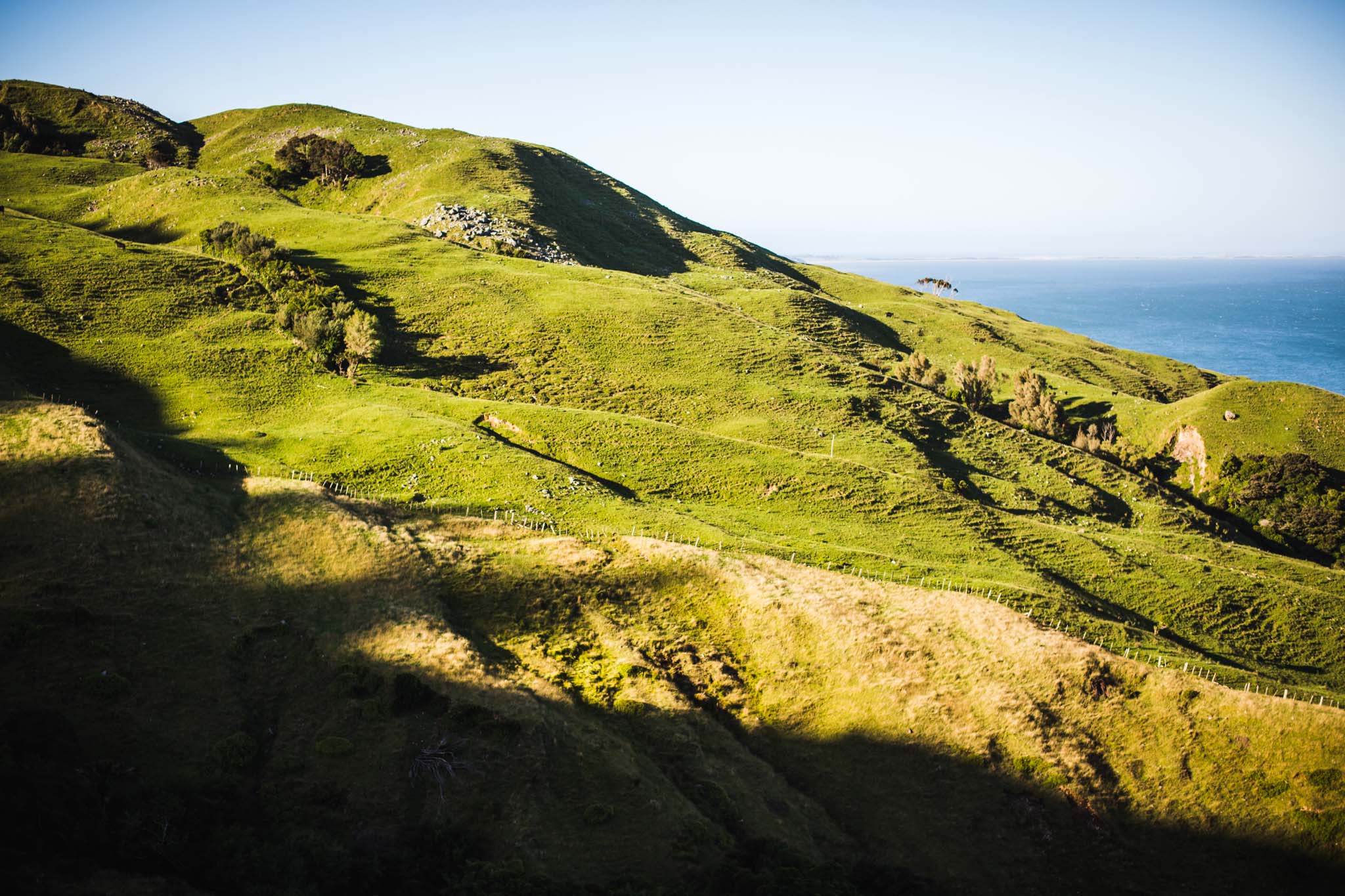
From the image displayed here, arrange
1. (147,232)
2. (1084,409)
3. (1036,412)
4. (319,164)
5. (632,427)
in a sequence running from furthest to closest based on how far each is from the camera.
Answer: (319,164), (1084,409), (1036,412), (147,232), (632,427)

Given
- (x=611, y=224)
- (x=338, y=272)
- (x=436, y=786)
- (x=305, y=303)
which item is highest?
(x=611, y=224)

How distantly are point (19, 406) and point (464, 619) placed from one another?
26450 millimetres

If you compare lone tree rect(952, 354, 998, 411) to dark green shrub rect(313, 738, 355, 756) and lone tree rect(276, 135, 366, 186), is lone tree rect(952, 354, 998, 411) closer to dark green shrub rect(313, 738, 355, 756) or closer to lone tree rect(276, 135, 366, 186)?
dark green shrub rect(313, 738, 355, 756)

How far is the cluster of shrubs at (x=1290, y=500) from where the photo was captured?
7969cm

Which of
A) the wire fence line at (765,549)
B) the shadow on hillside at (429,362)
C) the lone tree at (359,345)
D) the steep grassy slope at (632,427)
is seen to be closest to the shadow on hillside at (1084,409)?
the steep grassy slope at (632,427)

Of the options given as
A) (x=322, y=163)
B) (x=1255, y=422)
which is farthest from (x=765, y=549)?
A: (x=322, y=163)

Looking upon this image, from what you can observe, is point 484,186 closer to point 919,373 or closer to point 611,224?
point 611,224

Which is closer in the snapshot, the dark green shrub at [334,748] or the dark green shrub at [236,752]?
the dark green shrub at [236,752]

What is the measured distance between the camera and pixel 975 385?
350 feet

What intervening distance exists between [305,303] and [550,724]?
67152 mm

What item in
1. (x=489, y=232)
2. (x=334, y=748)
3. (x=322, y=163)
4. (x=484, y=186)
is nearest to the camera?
(x=334, y=748)

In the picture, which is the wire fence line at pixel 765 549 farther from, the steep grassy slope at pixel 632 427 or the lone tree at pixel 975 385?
the lone tree at pixel 975 385

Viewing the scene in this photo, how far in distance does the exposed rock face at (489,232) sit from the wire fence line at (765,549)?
71.9 metres

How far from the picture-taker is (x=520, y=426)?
6359 cm
